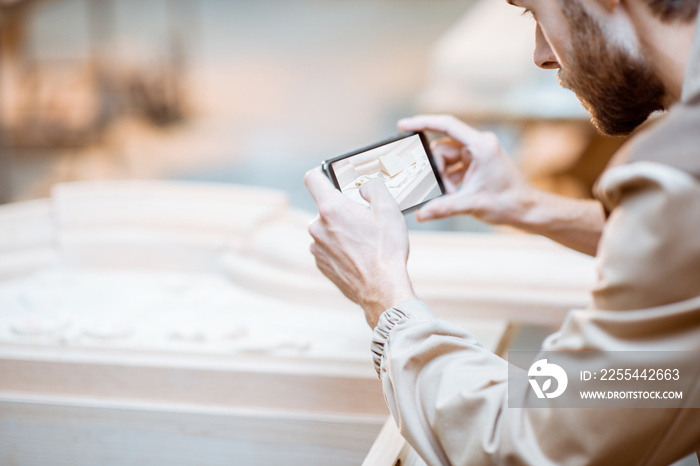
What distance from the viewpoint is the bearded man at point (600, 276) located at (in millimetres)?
458

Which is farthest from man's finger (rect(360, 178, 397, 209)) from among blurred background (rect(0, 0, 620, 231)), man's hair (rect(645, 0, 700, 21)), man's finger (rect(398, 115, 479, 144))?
blurred background (rect(0, 0, 620, 231))

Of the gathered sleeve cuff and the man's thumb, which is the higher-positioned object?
the man's thumb

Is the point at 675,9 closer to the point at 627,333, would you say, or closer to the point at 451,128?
the point at 627,333

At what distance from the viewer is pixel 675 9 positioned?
1.82 feet

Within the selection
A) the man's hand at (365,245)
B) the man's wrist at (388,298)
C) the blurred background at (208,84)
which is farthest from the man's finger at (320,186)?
the blurred background at (208,84)

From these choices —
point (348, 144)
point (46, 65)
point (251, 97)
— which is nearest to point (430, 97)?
point (348, 144)

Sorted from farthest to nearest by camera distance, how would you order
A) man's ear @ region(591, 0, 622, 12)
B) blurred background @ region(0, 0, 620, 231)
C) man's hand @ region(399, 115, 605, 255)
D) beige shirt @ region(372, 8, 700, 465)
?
blurred background @ region(0, 0, 620, 231) < man's hand @ region(399, 115, 605, 255) < man's ear @ region(591, 0, 622, 12) < beige shirt @ region(372, 8, 700, 465)

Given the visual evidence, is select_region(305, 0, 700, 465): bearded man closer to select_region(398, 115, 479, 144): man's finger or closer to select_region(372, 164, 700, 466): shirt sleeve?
select_region(372, 164, 700, 466): shirt sleeve

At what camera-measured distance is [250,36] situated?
4.44 metres

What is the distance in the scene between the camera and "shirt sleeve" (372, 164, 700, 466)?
45cm

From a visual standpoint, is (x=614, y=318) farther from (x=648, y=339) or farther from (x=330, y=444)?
(x=330, y=444)

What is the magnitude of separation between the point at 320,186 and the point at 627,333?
42 centimetres

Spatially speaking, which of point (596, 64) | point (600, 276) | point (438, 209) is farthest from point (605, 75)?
point (438, 209)

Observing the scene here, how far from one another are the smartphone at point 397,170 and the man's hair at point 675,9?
39 centimetres
